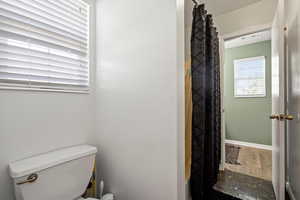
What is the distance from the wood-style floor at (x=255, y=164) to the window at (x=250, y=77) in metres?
1.34

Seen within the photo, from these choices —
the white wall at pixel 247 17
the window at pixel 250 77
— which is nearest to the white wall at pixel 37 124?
the white wall at pixel 247 17

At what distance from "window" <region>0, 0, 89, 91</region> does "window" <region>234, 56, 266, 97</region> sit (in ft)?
12.1

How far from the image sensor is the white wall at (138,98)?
95 cm

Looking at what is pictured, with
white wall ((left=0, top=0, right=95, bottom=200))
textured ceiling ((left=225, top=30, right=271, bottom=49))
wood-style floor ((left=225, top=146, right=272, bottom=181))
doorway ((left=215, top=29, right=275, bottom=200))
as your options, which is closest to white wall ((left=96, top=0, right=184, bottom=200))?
white wall ((left=0, top=0, right=95, bottom=200))

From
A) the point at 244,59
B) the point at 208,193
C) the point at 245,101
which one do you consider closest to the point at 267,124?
the point at 245,101

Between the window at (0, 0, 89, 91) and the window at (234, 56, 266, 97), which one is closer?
the window at (0, 0, 89, 91)

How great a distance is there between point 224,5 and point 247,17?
14.3 inches

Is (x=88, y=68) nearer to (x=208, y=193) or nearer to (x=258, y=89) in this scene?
(x=208, y=193)

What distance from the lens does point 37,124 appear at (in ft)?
3.35

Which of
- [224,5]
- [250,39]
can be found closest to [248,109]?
[250,39]

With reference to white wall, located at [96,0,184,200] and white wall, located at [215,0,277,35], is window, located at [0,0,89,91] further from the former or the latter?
white wall, located at [215,0,277,35]

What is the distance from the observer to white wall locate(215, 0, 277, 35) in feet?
5.99

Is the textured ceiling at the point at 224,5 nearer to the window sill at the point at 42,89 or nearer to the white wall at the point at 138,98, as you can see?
the white wall at the point at 138,98

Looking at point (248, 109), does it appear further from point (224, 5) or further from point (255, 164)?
point (224, 5)
